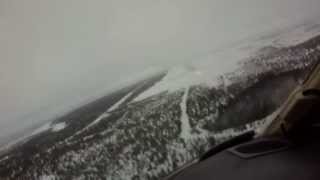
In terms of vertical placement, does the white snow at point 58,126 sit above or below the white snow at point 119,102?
below

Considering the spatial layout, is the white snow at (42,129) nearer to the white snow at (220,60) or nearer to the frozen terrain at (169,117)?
the frozen terrain at (169,117)

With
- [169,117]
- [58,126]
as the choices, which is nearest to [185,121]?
[169,117]

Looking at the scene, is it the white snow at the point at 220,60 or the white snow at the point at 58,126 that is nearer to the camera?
the white snow at the point at 58,126

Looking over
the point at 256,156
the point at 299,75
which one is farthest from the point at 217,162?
the point at 299,75

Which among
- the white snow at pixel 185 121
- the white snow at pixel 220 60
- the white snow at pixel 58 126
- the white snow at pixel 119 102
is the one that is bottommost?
the white snow at pixel 185 121

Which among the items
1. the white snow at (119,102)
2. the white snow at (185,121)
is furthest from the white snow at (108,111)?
the white snow at (185,121)

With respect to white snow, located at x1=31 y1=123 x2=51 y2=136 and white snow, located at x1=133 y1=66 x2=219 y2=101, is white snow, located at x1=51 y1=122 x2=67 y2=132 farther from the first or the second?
white snow, located at x1=133 y1=66 x2=219 y2=101

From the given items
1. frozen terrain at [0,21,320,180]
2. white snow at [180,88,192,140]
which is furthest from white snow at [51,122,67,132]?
white snow at [180,88,192,140]

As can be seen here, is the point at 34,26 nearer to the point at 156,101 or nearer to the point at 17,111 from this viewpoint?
the point at 17,111

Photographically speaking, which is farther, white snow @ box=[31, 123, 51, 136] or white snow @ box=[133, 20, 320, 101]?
white snow @ box=[133, 20, 320, 101]
